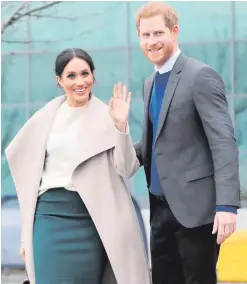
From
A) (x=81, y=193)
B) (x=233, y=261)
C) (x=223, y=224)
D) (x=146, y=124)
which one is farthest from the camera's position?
(x=233, y=261)

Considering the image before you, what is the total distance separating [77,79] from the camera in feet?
9.23

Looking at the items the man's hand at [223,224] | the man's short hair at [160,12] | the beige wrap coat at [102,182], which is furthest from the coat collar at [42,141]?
the man's hand at [223,224]

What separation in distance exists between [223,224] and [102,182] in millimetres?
564

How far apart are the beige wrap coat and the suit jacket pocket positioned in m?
0.26

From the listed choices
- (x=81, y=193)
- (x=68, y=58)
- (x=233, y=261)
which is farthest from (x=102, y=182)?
(x=233, y=261)

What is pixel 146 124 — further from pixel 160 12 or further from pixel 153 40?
pixel 160 12

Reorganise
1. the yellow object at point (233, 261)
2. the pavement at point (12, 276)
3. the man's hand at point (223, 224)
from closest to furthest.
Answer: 1. the man's hand at point (223, 224)
2. the yellow object at point (233, 261)
3. the pavement at point (12, 276)

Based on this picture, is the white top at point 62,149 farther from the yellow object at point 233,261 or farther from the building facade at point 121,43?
the building facade at point 121,43

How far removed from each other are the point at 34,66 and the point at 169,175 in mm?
4523

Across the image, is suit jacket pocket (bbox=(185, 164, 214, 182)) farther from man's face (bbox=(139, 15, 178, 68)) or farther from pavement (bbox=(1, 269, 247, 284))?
pavement (bbox=(1, 269, 247, 284))

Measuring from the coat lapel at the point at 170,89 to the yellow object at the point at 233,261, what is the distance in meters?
3.31

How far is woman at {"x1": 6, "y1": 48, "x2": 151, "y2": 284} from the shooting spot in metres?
2.81

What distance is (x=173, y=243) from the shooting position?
283cm

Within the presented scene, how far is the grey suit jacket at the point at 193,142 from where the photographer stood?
2.62 meters
